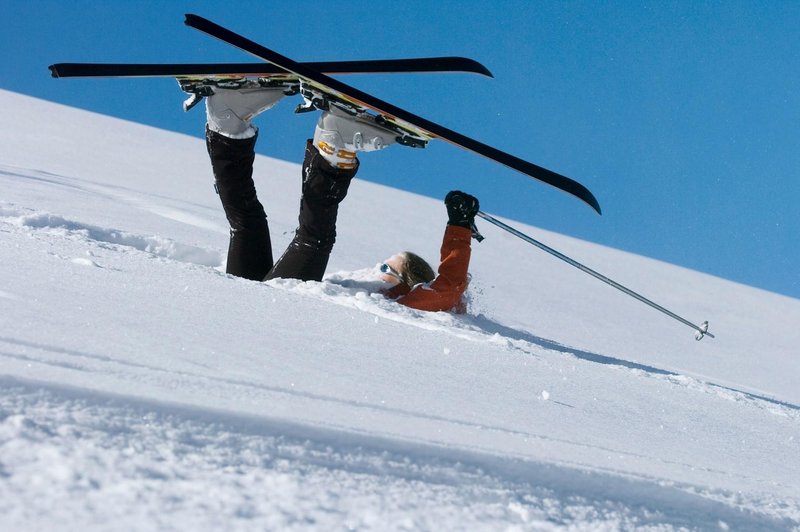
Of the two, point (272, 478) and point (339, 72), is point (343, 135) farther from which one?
point (272, 478)

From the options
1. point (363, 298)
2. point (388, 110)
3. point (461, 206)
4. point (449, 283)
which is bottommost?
point (363, 298)

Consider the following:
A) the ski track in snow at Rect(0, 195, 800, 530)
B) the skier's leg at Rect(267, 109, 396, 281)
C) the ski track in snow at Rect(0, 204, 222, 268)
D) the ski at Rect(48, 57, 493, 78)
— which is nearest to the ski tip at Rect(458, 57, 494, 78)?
the ski at Rect(48, 57, 493, 78)

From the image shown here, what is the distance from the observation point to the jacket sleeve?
13.4ft

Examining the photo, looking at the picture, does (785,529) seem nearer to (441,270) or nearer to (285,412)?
(285,412)

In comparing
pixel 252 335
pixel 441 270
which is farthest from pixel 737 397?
pixel 252 335

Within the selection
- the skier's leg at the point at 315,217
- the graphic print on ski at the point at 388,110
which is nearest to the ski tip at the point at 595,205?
the graphic print on ski at the point at 388,110

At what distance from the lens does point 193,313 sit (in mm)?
2172

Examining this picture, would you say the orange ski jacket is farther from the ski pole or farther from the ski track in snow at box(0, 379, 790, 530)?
the ski track in snow at box(0, 379, 790, 530)

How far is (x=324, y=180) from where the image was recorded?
4004 millimetres

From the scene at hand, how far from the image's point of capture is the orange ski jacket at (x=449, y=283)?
13.4 feet

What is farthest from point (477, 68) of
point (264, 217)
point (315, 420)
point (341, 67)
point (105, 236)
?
point (315, 420)

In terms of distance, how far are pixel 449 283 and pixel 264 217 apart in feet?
3.83

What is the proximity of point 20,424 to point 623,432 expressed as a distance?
56.0 inches

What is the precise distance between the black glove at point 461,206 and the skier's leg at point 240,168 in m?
1.03
